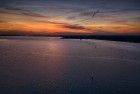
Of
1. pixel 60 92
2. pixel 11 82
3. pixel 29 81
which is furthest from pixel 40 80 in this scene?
pixel 60 92

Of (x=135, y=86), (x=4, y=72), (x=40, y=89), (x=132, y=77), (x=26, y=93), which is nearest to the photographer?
(x=26, y=93)

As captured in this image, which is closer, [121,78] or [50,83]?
[50,83]

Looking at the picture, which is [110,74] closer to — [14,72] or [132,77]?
[132,77]

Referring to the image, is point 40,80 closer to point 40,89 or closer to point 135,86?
point 40,89

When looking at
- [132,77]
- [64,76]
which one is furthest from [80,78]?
[132,77]

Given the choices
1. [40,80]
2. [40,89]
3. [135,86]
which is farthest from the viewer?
[40,80]

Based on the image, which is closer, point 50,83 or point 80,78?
point 50,83

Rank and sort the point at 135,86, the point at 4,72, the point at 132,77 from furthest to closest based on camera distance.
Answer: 1. the point at 4,72
2. the point at 132,77
3. the point at 135,86

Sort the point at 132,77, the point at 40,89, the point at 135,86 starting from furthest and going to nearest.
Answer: the point at 132,77 < the point at 135,86 < the point at 40,89
